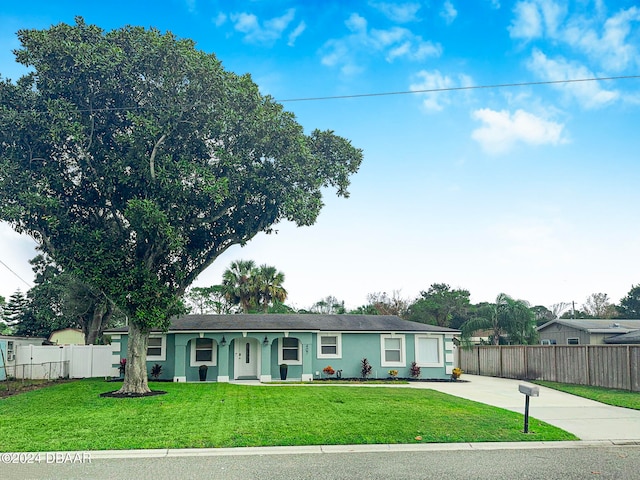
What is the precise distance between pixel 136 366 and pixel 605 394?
15390 mm

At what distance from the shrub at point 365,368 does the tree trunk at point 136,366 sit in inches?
404

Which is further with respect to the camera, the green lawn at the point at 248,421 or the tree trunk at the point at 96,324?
the tree trunk at the point at 96,324

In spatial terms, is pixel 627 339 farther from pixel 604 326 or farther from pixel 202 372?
pixel 202 372

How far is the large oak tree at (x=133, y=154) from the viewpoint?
684 inches

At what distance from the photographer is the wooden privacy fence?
19094 mm

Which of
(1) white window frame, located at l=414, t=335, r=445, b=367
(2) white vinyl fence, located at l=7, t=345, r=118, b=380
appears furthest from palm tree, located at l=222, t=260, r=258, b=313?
(1) white window frame, located at l=414, t=335, r=445, b=367

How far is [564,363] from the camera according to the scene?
2286 cm

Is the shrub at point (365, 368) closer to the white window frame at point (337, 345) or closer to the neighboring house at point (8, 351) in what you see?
the white window frame at point (337, 345)

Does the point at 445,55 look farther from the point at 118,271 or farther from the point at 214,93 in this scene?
the point at 118,271

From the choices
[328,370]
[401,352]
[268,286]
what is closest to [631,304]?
[268,286]

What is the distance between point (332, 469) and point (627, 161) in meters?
17.6

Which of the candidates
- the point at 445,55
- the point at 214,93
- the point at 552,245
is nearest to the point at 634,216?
the point at 552,245

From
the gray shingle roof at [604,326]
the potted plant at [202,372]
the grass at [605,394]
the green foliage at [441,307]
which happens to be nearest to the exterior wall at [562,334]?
the gray shingle roof at [604,326]

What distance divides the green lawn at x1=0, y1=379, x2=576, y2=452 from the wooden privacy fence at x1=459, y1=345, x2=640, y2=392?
692 cm
